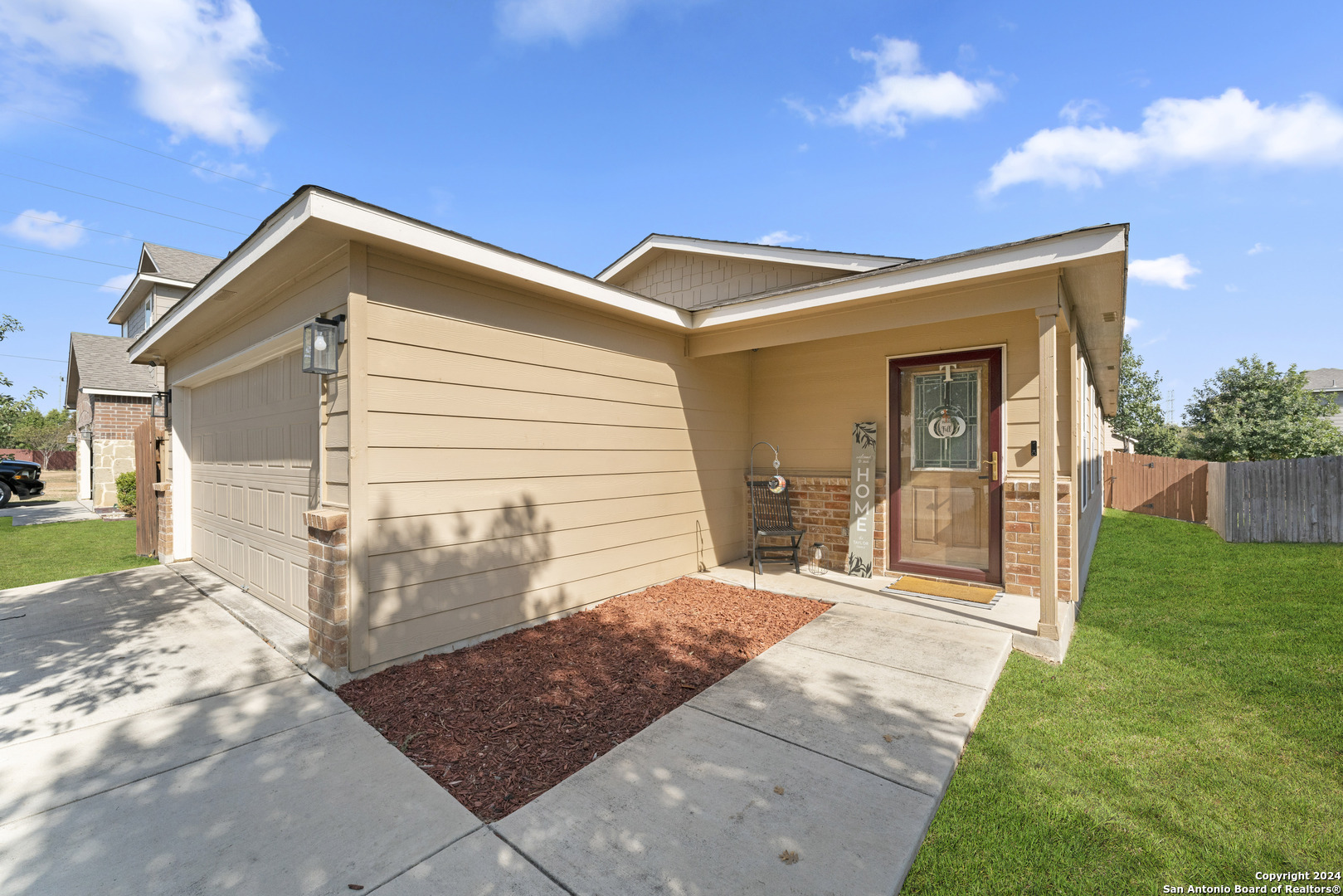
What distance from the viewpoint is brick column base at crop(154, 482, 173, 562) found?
6441mm

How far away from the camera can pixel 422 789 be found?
7.41 feet

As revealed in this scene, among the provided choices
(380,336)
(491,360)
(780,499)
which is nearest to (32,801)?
(380,336)

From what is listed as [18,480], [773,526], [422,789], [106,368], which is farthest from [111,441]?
Answer: [422,789]

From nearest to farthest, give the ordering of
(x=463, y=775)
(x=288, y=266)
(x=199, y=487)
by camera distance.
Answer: (x=463, y=775)
(x=288, y=266)
(x=199, y=487)

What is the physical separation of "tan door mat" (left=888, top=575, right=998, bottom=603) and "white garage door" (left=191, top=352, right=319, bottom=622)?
4985mm

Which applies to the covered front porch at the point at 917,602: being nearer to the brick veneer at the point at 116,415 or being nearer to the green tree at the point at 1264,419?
the brick veneer at the point at 116,415

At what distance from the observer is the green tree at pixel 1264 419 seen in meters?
18.2

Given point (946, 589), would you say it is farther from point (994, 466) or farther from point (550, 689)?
point (550, 689)

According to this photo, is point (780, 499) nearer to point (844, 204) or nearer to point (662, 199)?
point (844, 204)

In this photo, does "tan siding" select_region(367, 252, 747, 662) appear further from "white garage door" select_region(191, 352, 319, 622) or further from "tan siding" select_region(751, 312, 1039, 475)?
"tan siding" select_region(751, 312, 1039, 475)

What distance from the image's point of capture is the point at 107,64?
982 centimetres

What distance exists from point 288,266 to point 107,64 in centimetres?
1137

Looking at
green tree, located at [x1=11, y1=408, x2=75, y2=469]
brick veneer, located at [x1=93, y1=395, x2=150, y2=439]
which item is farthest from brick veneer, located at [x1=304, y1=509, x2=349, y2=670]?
green tree, located at [x1=11, y1=408, x2=75, y2=469]

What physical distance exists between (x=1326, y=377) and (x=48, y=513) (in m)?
52.5
